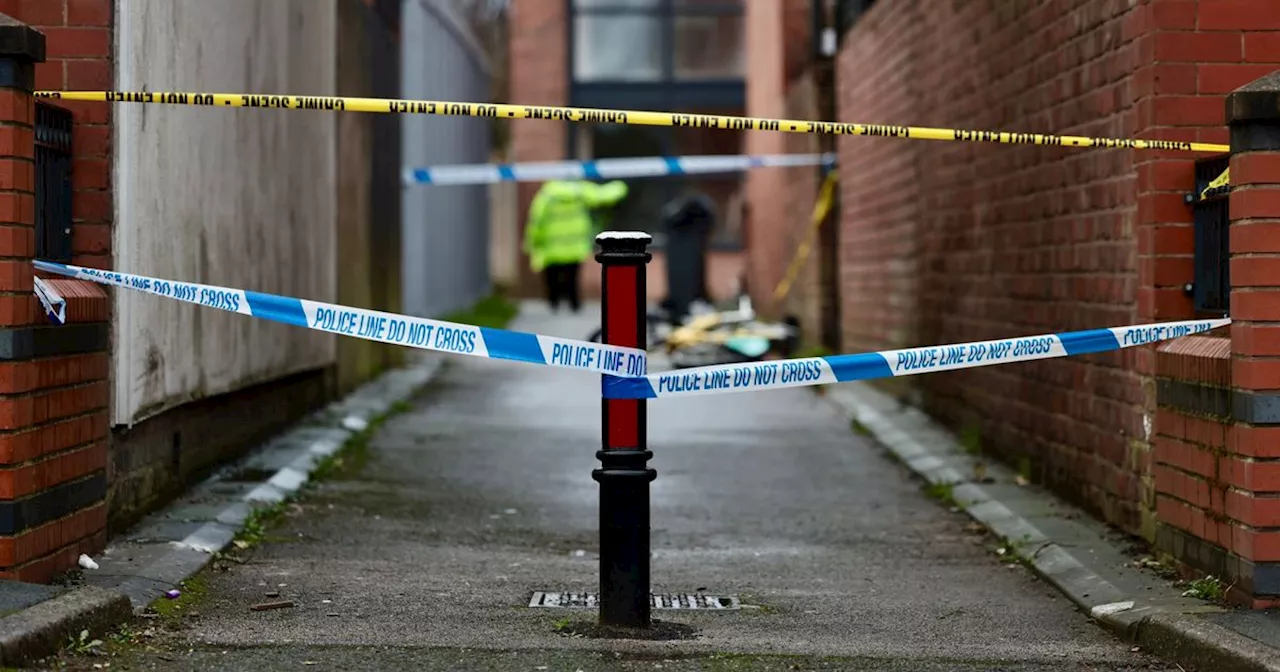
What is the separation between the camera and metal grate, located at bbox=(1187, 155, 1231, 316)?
720 centimetres

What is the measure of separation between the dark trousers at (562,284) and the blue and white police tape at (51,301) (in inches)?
767

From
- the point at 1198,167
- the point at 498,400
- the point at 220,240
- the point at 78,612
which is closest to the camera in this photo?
the point at 78,612

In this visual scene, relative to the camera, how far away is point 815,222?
708 inches

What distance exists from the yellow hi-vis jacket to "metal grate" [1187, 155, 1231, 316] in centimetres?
1769

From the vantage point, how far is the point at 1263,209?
6.12 m

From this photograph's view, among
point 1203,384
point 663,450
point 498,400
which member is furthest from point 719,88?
point 1203,384

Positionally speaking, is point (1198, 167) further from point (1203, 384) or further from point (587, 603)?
point (587, 603)

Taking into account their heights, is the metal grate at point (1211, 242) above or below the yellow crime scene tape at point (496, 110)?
below

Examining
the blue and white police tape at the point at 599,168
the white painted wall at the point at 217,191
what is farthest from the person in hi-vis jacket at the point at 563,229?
the white painted wall at the point at 217,191

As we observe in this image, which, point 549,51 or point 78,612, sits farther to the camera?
point 549,51

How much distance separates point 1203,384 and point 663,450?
538 cm

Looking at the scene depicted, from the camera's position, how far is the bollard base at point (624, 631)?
19.4 ft

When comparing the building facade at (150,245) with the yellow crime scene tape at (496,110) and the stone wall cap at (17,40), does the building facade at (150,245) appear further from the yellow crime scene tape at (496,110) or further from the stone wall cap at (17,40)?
the yellow crime scene tape at (496,110)

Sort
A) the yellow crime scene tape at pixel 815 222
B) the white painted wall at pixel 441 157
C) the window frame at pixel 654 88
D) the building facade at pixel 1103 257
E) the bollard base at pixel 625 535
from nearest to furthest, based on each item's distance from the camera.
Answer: the bollard base at pixel 625 535 → the building facade at pixel 1103 257 → the yellow crime scene tape at pixel 815 222 → the white painted wall at pixel 441 157 → the window frame at pixel 654 88
